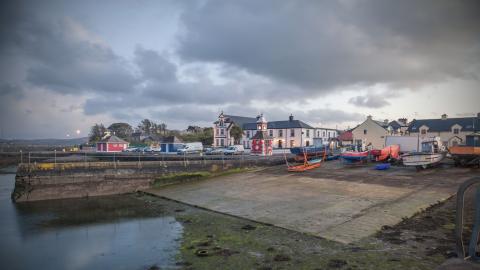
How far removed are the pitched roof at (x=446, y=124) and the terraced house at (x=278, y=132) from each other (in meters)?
20.9

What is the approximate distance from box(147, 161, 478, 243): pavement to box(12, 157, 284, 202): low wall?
252cm

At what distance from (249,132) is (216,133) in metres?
9.54

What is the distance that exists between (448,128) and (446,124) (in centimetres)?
157

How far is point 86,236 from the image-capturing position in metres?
14.8

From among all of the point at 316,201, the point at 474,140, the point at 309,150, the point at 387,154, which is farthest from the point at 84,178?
the point at 474,140

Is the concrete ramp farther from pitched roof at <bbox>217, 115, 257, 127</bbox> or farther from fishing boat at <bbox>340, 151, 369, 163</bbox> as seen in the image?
pitched roof at <bbox>217, 115, 257, 127</bbox>

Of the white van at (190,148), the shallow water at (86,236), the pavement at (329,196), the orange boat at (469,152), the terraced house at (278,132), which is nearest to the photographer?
the shallow water at (86,236)

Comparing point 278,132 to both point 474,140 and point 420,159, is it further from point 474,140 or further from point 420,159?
point 474,140

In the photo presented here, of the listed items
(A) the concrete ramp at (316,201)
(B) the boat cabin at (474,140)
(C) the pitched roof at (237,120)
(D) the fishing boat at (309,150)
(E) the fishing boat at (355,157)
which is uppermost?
(C) the pitched roof at (237,120)

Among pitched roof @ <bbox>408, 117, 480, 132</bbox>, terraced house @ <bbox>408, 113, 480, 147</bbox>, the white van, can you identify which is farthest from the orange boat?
the white van

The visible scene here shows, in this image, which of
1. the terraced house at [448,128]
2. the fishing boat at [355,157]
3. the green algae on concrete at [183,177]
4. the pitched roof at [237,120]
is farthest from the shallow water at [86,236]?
the terraced house at [448,128]

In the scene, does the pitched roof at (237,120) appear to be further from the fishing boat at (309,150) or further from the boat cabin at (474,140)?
the boat cabin at (474,140)

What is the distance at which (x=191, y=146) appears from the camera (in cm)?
6700

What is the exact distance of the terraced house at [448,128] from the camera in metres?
60.3
